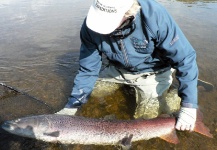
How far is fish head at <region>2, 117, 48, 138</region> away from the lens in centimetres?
279

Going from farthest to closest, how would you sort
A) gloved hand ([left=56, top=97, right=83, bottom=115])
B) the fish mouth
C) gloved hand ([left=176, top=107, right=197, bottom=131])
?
1. gloved hand ([left=56, top=97, right=83, bottom=115])
2. gloved hand ([left=176, top=107, right=197, bottom=131])
3. the fish mouth

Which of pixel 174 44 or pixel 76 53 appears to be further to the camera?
pixel 76 53

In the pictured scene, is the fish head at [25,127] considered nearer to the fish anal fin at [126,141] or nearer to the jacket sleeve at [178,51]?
the fish anal fin at [126,141]

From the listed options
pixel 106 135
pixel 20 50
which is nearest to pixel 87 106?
pixel 106 135

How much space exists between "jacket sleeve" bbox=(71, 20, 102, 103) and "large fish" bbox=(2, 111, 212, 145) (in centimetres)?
58

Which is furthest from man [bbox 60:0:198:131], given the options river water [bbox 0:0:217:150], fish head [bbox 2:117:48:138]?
fish head [bbox 2:117:48:138]

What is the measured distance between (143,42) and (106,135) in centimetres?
118

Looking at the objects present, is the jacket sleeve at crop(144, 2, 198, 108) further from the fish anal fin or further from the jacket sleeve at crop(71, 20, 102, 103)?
the jacket sleeve at crop(71, 20, 102, 103)

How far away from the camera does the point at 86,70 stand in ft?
11.7

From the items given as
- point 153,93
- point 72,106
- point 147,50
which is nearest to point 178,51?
point 147,50

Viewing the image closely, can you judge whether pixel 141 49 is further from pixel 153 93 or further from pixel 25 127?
pixel 25 127

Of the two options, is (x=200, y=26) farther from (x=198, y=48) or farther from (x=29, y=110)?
(x=29, y=110)

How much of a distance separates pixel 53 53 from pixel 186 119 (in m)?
3.86

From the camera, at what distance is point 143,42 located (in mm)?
3070
